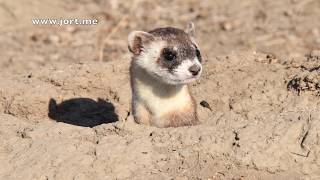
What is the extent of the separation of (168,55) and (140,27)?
617 cm

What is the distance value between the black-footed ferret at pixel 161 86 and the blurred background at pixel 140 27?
4390 millimetres

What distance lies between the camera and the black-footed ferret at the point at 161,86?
6.97 meters

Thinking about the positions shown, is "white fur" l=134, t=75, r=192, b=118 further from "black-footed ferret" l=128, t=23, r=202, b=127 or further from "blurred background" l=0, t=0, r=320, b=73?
"blurred background" l=0, t=0, r=320, b=73

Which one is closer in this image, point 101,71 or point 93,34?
point 101,71

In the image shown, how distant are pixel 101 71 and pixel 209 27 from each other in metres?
4.45

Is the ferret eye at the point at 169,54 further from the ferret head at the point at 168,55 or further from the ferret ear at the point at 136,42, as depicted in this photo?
the ferret ear at the point at 136,42

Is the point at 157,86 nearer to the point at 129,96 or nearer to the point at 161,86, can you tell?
the point at 161,86

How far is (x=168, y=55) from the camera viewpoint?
700 cm

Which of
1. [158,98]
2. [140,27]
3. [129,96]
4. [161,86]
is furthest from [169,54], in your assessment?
[140,27]

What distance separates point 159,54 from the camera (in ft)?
23.3

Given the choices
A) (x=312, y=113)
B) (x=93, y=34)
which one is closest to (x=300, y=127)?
(x=312, y=113)

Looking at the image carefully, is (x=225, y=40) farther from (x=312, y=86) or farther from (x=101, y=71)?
(x=312, y=86)

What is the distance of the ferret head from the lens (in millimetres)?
6734

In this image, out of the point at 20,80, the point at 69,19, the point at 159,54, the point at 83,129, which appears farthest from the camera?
the point at 69,19
